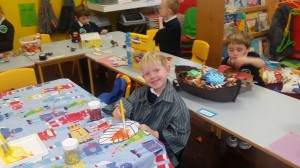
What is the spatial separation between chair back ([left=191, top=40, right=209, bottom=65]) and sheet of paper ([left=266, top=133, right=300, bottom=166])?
1.42 m

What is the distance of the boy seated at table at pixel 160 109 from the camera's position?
1.54 m

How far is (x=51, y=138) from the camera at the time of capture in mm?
1377

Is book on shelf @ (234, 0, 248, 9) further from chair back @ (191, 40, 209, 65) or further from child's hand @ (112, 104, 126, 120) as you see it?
child's hand @ (112, 104, 126, 120)

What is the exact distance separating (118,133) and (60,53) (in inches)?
74.4

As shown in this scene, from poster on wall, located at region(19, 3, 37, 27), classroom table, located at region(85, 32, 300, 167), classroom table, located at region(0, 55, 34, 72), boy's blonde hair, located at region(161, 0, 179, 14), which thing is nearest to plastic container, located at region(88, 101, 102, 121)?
classroom table, located at region(85, 32, 300, 167)

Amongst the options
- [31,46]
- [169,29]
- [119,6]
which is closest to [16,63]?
[31,46]

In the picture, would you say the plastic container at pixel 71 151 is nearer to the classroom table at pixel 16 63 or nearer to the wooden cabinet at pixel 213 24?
the classroom table at pixel 16 63

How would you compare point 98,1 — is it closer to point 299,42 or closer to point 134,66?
point 134,66

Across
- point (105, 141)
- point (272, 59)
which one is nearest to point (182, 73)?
point (105, 141)

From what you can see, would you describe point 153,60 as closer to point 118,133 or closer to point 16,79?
point 118,133

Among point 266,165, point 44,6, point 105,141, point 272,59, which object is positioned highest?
point 44,6

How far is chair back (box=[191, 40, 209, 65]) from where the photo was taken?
2.74 m

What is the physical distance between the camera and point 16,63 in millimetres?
2730

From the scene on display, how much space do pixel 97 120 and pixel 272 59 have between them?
3118 mm
